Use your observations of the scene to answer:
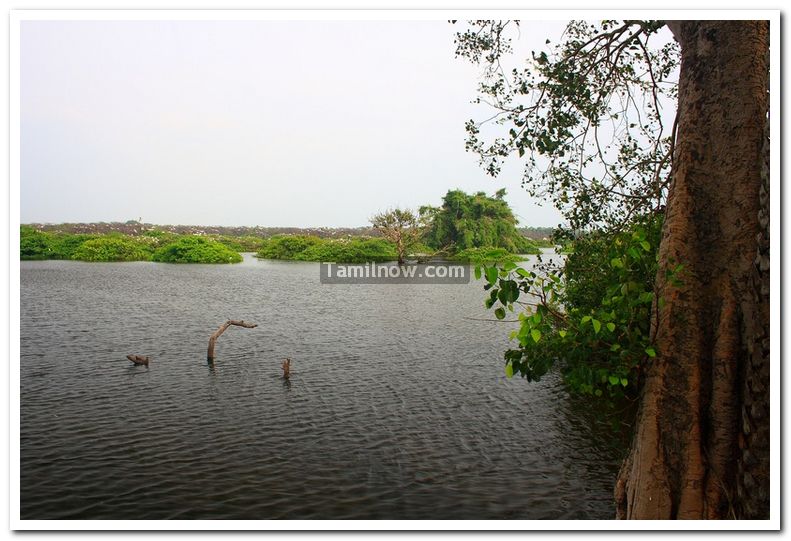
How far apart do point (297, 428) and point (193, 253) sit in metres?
53.0

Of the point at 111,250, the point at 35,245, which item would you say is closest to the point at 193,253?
the point at 111,250

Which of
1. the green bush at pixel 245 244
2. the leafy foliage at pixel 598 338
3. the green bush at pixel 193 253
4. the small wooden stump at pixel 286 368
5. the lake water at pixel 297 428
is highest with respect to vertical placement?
the green bush at pixel 245 244

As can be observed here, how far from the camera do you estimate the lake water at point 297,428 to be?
870 cm

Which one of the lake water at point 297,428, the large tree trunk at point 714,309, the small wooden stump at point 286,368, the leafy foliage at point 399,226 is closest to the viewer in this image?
the large tree trunk at point 714,309

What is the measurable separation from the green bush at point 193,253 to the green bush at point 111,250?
1777 millimetres

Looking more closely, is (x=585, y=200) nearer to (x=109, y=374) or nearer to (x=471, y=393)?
(x=471, y=393)

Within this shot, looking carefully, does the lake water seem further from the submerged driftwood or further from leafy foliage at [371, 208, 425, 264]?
leafy foliage at [371, 208, 425, 264]

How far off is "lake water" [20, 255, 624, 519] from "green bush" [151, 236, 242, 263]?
3843 cm

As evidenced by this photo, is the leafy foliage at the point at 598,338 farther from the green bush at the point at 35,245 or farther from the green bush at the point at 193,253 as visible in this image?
the green bush at the point at 35,245

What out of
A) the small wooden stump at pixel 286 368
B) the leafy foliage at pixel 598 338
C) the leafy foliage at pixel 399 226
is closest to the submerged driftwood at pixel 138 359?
the small wooden stump at pixel 286 368

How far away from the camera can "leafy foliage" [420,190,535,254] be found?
63281 mm

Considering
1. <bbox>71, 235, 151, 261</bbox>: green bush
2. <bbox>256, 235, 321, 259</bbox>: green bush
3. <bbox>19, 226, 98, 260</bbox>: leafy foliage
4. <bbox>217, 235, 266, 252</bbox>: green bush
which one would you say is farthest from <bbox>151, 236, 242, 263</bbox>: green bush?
<bbox>217, 235, 266, 252</bbox>: green bush
